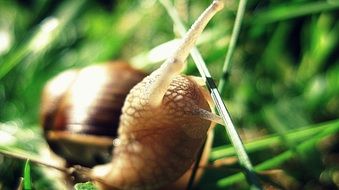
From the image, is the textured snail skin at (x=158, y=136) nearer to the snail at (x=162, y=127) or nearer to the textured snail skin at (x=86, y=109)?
the snail at (x=162, y=127)

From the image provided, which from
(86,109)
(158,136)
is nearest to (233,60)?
(86,109)

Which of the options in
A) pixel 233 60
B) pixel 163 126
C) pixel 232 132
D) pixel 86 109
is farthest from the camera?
pixel 233 60

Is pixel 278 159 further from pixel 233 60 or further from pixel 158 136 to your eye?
A: pixel 233 60

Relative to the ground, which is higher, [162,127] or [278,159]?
[162,127]

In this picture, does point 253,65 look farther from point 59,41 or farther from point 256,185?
point 256,185

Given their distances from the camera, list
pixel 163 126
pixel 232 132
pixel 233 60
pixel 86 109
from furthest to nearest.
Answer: pixel 233 60
pixel 86 109
pixel 163 126
pixel 232 132

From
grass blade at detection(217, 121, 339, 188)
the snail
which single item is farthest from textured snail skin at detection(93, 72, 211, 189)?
grass blade at detection(217, 121, 339, 188)

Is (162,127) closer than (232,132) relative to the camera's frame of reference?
No
